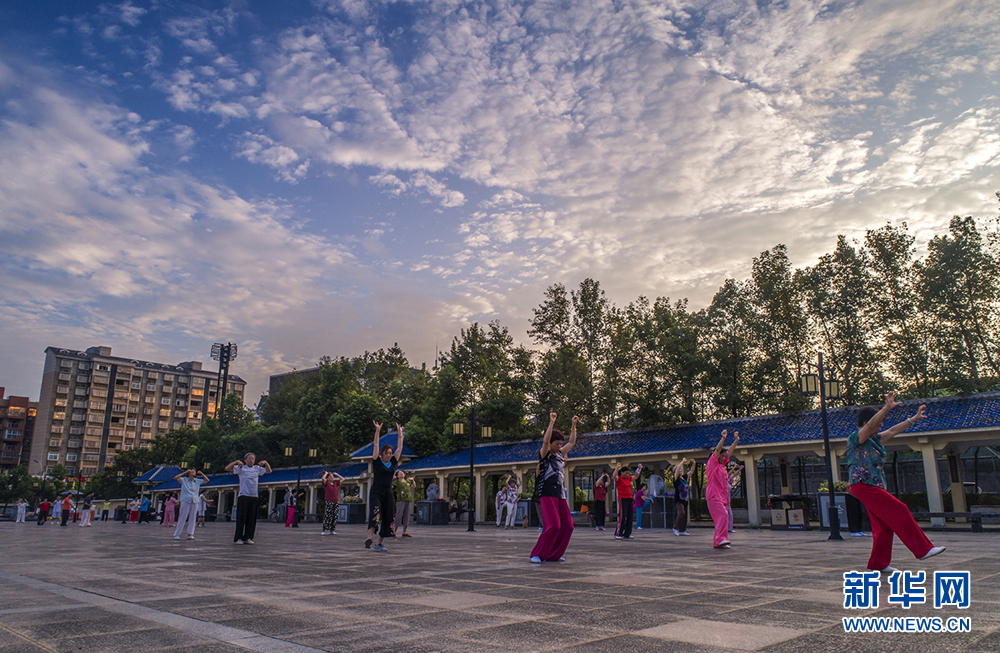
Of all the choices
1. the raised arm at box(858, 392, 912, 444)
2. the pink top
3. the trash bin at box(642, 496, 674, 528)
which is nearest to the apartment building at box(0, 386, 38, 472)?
the trash bin at box(642, 496, 674, 528)

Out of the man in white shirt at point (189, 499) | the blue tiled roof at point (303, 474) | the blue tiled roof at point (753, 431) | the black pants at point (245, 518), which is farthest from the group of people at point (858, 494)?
the blue tiled roof at point (303, 474)

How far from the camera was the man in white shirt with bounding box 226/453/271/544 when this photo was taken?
40.2 feet

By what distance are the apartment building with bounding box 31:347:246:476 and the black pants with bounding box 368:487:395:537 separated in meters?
98.1

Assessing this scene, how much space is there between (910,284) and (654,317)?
42.8 feet

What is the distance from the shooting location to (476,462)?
32.7 m

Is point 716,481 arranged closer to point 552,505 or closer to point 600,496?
point 552,505

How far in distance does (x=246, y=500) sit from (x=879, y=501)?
11058mm

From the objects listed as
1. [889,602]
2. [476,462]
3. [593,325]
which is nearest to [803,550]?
[889,602]

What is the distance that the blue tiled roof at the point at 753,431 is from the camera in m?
20.1

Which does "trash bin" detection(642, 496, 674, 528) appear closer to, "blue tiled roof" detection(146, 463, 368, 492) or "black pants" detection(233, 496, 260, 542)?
"black pants" detection(233, 496, 260, 542)

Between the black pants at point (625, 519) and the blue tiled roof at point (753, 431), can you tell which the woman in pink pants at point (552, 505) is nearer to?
the black pants at point (625, 519)

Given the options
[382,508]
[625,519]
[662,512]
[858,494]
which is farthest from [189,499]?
[662,512]

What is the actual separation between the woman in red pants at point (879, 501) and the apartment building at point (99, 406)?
104546 millimetres

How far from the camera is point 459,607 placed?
4301 mm
